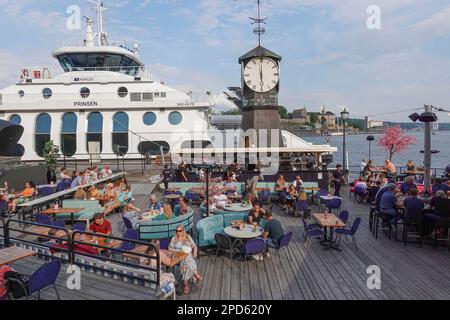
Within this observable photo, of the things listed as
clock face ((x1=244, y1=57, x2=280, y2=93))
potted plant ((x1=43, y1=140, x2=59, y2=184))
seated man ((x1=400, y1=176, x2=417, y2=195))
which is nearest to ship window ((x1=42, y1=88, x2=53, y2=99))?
potted plant ((x1=43, y1=140, x2=59, y2=184))

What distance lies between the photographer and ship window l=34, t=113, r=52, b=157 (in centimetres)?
2611

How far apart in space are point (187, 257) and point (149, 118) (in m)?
21.2

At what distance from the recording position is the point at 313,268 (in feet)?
22.9

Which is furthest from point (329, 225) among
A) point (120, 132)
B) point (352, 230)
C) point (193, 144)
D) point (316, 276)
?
point (120, 132)

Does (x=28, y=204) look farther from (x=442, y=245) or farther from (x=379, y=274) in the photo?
(x=442, y=245)

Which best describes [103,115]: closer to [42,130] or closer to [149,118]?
[149,118]

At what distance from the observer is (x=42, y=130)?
26250 millimetres

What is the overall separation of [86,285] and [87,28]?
30.2 metres

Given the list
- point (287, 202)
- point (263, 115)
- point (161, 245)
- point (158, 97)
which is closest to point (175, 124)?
point (158, 97)

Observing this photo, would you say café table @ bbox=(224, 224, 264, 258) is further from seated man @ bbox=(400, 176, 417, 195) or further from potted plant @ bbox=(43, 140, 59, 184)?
potted plant @ bbox=(43, 140, 59, 184)

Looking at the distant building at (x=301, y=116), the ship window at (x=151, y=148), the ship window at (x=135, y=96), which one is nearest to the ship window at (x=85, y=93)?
the ship window at (x=135, y=96)

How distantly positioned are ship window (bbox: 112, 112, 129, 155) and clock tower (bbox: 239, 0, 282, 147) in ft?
40.7

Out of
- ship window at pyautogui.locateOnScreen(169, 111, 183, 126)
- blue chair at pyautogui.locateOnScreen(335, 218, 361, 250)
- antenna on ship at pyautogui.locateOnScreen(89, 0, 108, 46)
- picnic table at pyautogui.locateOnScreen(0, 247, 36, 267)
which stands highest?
antenna on ship at pyautogui.locateOnScreen(89, 0, 108, 46)

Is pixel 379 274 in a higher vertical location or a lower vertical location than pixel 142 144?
lower
